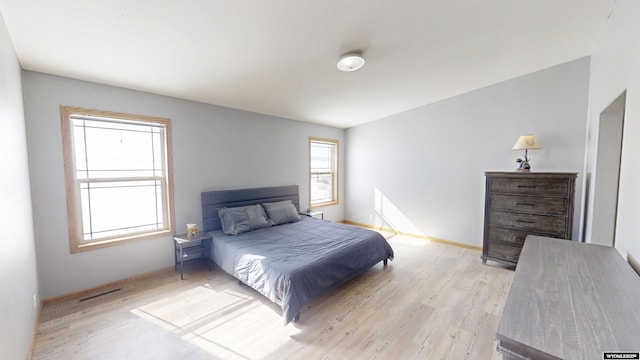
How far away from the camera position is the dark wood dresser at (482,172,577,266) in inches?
117

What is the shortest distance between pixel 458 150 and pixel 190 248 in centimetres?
447

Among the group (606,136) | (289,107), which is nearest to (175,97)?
(289,107)

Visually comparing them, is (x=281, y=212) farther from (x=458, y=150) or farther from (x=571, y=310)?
(x=571, y=310)

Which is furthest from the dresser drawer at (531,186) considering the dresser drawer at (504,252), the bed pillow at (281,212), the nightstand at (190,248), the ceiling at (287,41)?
the nightstand at (190,248)

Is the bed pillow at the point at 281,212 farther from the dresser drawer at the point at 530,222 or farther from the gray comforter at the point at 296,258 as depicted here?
the dresser drawer at the point at 530,222

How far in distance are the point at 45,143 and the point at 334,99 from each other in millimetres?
3364

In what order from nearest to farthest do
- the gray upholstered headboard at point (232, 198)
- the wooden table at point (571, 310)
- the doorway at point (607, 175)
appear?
the wooden table at point (571, 310), the doorway at point (607, 175), the gray upholstered headboard at point (232, 198)

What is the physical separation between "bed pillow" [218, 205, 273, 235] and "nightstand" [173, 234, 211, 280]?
0.29 m

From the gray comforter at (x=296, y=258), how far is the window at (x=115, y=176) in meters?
0.90

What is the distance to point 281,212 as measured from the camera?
4.07m

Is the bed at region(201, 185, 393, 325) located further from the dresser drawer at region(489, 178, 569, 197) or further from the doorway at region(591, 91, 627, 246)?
the doorway at region(591, 91, 627, 246)

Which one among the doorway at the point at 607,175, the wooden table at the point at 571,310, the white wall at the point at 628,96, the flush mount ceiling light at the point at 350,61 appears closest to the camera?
the wooden table at the point at 571,310

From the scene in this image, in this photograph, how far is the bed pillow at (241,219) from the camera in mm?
3457

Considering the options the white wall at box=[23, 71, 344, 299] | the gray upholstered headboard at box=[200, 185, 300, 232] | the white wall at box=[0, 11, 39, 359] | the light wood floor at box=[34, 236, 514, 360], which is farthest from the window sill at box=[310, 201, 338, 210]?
the white wall at box=[0, 11, 39, 359]
